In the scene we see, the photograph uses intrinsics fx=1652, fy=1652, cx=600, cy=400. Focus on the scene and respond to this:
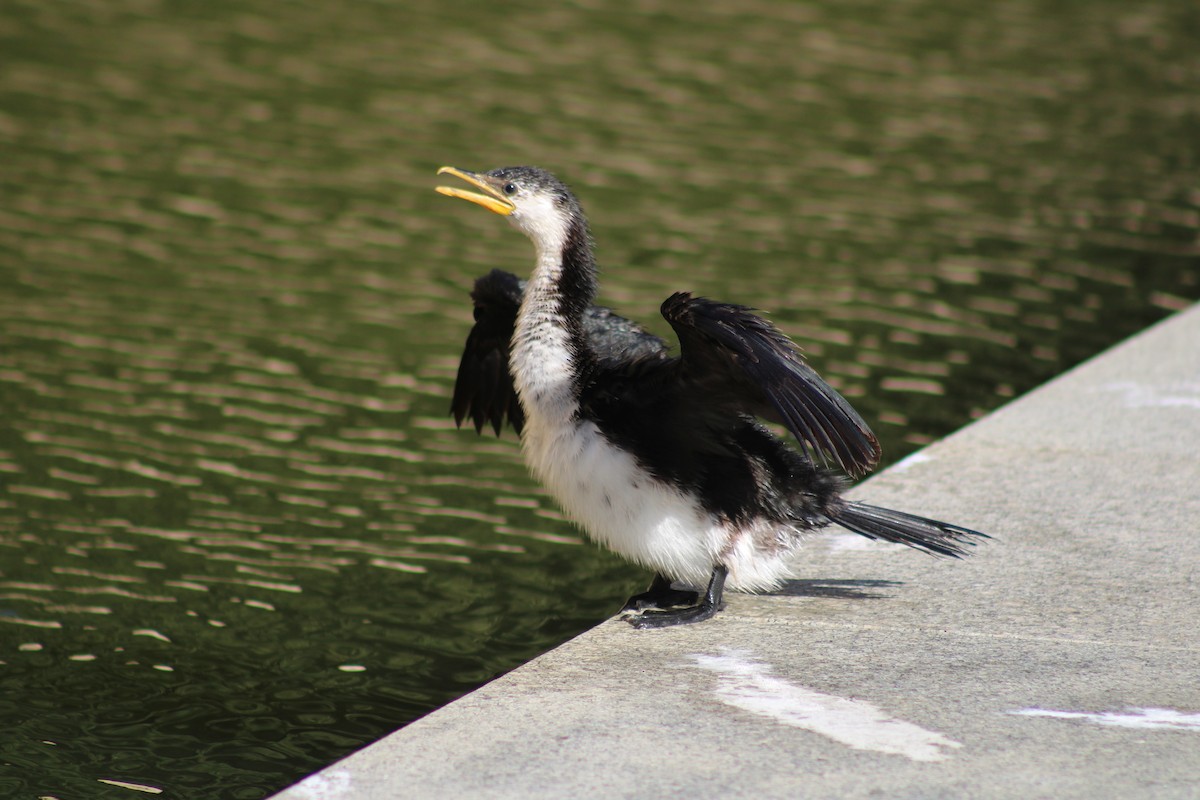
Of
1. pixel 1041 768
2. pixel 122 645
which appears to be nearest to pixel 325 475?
pixel 122 645

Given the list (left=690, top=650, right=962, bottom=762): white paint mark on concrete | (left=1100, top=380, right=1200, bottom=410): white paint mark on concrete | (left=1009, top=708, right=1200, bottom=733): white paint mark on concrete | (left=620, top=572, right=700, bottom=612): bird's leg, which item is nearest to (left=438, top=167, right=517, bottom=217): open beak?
(left=620, top=572, right=700, bottom=612): bird's leg

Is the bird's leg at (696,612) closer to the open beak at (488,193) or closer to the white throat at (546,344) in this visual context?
the white throat at (546,344)

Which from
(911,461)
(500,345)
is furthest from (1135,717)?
(500,345)

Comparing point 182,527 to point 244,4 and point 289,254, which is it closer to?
point 289,254

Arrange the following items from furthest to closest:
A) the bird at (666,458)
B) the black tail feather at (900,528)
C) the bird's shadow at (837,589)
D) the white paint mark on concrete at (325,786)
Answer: the bird's shadow at (837,589)
the black tail feather at (900,528)
the bird at (666,458)
the white paint mark on concrete at (325,786)

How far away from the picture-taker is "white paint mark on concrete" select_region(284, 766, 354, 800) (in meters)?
3.51

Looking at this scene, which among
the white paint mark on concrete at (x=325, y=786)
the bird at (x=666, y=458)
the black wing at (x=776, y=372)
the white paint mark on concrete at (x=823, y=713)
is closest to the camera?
the white paint mark on concrete at (x=325, y=786)

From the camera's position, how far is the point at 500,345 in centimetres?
→ 529

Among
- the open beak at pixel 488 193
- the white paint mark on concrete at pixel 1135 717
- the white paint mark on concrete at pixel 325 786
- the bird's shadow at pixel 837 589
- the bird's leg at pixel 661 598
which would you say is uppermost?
the open beak at pixel 488 193

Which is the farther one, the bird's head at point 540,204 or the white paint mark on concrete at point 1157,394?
the white paint mark on concrete at point 1157,394

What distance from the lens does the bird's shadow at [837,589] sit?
4719 millimetres

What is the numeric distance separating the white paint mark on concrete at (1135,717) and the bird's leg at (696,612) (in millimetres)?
976

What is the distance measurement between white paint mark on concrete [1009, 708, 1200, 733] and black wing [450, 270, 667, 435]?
4.68 feet

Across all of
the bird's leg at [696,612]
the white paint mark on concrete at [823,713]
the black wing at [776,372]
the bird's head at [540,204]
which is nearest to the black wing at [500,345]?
the bird's head at [540,204]
